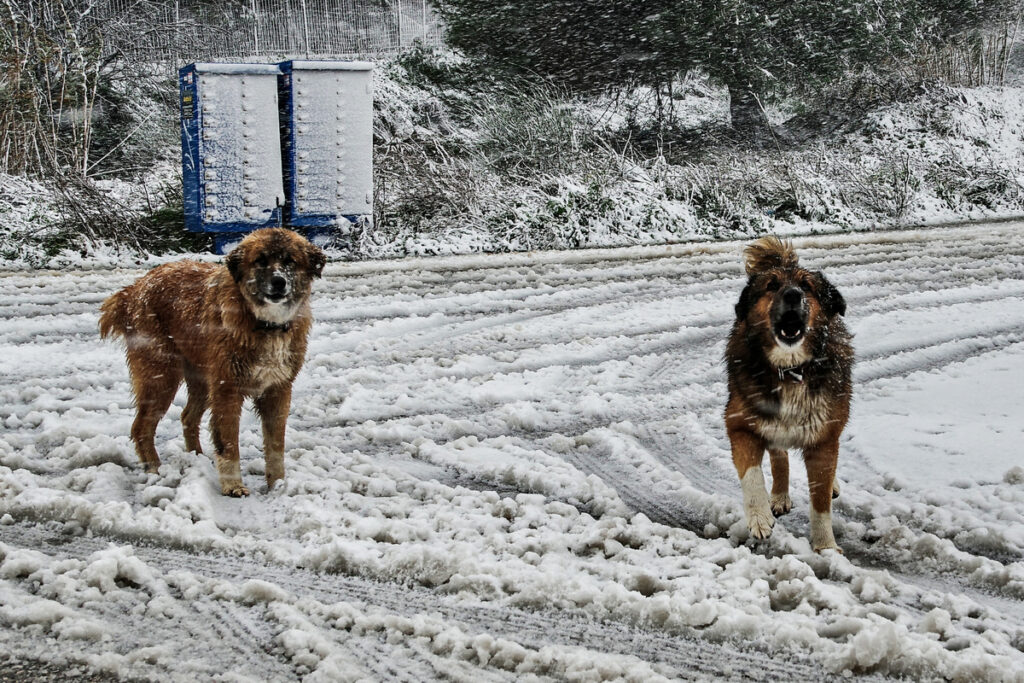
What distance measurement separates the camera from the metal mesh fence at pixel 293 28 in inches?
935

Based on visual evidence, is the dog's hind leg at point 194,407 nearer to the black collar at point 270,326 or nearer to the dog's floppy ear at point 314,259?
the black collar at point 270,326

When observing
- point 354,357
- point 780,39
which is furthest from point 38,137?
point 780,39

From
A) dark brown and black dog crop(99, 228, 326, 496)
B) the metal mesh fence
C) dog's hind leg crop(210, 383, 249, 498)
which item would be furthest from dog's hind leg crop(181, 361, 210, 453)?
the metal mesh fence

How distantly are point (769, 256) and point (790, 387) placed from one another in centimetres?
62

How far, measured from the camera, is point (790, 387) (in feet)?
13.5

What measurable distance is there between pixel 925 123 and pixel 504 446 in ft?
64.8

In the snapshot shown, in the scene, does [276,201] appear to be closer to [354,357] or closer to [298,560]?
[354,357]

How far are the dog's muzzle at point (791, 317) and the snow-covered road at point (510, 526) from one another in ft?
2.75

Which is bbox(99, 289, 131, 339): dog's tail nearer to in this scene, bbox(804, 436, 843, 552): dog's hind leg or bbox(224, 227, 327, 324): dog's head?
bbox(224, 227, 327, 324): dog's head

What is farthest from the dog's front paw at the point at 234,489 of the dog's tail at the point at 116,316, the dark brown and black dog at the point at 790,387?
the dark brown and black dog at the point at 790,387

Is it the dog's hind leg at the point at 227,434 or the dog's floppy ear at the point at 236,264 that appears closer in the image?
the dog's floppy ear at the point at 236,264

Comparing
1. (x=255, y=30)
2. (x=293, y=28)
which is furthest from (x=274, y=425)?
(x=293, y=28)

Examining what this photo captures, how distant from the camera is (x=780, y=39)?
22188mm

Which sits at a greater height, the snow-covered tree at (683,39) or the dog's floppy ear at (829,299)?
the snow-covered tree at (683,39)
